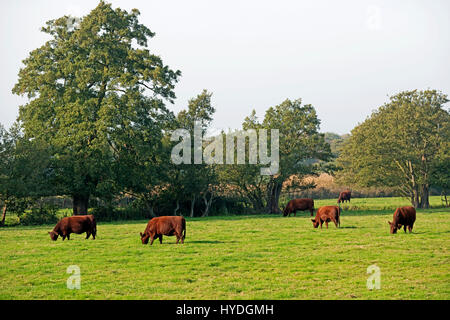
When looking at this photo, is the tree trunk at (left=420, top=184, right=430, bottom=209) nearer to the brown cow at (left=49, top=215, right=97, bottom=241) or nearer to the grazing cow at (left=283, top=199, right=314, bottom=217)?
the grazing cow at (left=283, top=199, right=314, bottom=217)

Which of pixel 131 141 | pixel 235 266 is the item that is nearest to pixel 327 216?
pixel 235 266

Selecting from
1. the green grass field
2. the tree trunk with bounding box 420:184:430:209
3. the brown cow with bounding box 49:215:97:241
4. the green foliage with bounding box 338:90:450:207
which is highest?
the green foliage with bounding box 338:90:450:207

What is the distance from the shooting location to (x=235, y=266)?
13703 millimetres

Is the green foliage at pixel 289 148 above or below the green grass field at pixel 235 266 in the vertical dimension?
above

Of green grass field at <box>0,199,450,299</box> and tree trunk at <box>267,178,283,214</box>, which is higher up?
tree trunk at <box>267,178,283,214</box>

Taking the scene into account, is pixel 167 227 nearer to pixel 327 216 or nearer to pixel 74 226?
pixel 74 226

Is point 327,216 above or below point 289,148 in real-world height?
below

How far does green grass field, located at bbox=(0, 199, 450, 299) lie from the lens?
10539mm

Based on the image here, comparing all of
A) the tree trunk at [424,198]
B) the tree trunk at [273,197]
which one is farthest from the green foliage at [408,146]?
the tree trunk at [273,197]

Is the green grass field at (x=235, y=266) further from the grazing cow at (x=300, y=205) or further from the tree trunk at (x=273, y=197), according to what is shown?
the tree trunk at (x=273, y=197)

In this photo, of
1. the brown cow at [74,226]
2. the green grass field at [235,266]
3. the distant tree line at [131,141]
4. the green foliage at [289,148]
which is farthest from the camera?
the green foliage at [289,148]

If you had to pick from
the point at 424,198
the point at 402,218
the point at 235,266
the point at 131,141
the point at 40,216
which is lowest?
the point at 235,266

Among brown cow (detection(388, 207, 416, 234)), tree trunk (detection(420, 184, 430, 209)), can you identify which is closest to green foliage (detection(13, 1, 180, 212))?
brown cow (detection(388, 207, 416, 234))

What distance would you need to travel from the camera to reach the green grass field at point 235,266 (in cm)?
1054
